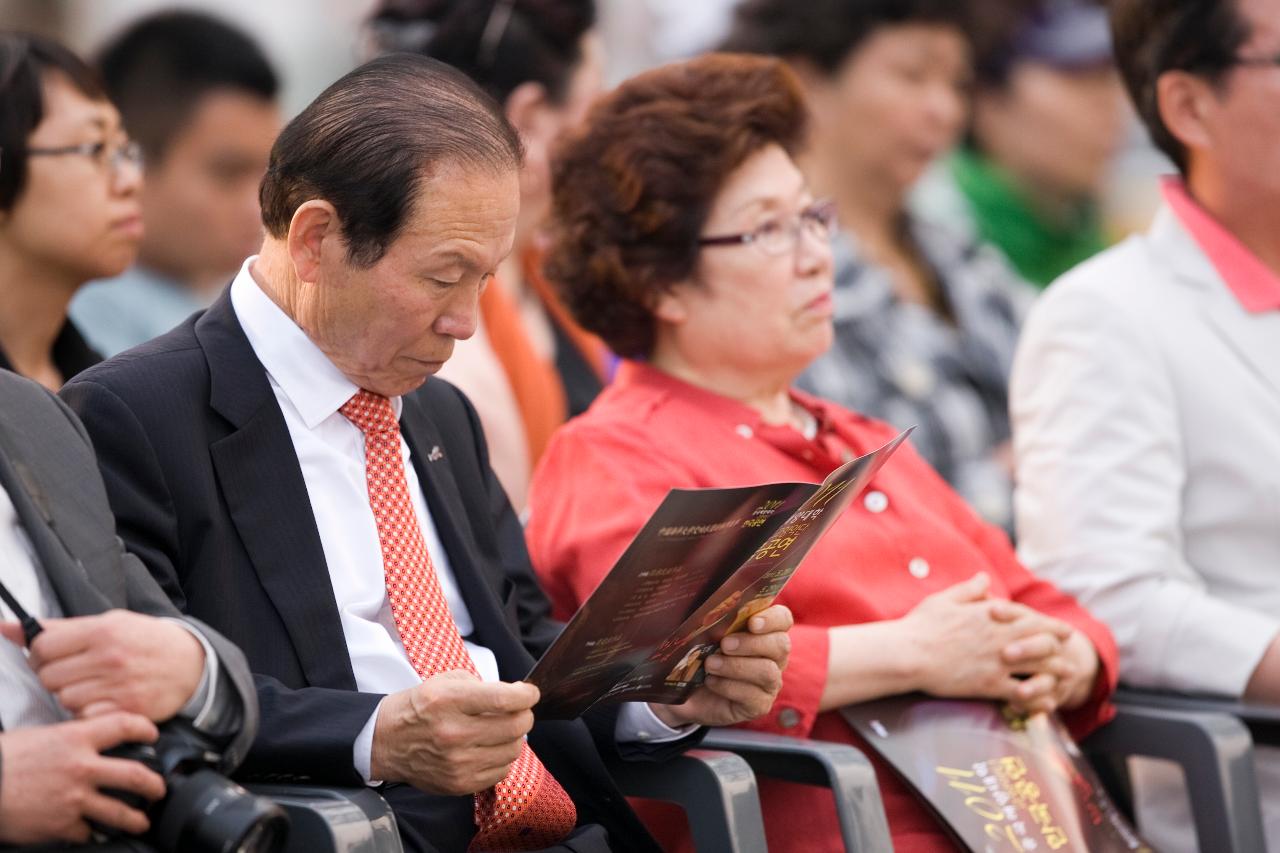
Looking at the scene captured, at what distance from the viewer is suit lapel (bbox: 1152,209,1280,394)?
3643mm

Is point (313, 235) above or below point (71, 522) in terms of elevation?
above

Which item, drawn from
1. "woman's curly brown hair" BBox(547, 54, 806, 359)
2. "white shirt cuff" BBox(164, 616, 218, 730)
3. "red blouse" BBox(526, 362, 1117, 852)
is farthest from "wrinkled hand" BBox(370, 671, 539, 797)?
"woman's curly brown hair" BBox(547, 54, 806, 359)

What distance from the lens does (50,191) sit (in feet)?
11.0

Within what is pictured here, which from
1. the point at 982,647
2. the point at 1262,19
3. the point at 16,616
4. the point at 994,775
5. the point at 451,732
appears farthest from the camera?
the point at 1262,19

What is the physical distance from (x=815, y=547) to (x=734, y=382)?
0.41 meters

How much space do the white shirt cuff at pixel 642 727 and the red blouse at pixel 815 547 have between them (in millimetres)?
251

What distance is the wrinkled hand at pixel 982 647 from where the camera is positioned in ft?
10.2

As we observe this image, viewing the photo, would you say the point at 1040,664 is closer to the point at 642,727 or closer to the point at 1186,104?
the point at 642,727

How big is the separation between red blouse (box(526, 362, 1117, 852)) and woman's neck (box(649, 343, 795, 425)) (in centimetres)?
4

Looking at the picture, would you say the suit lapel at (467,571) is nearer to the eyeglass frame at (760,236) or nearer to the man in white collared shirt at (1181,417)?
the eyeglass frame at (760,236)

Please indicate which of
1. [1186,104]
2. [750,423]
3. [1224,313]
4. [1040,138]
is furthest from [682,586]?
[1040,138]

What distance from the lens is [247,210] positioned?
540cm

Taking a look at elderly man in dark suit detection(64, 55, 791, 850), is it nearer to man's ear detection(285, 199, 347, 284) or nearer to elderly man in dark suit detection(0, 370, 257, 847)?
man's ear detection(285, 199, 347, 284)

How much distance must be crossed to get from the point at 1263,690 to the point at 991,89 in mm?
3884
